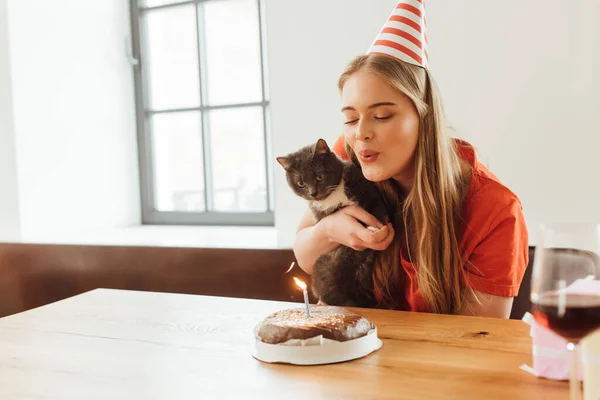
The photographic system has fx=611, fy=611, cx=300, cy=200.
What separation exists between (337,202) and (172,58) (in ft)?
5.93

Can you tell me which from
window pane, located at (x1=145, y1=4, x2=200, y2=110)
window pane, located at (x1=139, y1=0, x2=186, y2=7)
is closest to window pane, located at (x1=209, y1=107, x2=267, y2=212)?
window pane, located at (x1=145, y1=4, x2=200, y2=110)

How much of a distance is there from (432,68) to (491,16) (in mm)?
248

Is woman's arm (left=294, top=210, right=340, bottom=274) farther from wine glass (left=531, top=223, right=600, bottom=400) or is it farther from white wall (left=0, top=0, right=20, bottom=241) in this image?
white wall (left=0, top=0, right=20, bottom=241)

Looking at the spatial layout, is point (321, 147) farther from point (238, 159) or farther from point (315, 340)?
point (238, 159)

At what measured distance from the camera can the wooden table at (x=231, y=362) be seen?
2.95 feet

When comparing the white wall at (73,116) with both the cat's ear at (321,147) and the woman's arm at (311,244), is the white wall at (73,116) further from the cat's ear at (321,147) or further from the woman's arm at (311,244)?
the cat's ear at (321,147)

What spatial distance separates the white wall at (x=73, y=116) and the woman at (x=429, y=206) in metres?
1.90

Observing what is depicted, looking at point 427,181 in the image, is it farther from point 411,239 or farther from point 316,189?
point 316,189

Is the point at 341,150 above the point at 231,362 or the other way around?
above

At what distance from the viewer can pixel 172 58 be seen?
3162 mm

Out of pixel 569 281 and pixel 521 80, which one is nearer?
pixel 569 281

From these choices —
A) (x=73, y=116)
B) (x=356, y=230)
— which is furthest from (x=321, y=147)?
(x=73, y=116)

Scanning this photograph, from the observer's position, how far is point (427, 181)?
1483 mm

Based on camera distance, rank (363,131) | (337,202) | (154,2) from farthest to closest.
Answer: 1. (154,2)
2. (337,202)
3. (363,131)
